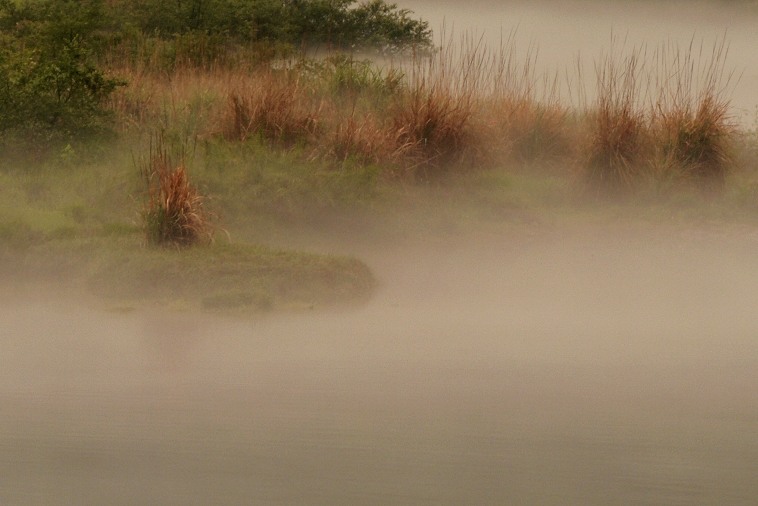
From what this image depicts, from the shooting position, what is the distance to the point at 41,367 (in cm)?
627

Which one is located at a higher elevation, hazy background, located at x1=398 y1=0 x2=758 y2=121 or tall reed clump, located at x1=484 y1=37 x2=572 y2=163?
tall reed clump, located at x1=484 y1=37 x2=572 y2=163

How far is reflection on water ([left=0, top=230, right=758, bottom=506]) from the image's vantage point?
5.01 meters

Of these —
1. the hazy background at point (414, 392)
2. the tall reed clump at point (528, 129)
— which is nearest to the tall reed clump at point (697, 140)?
the tall reed clump at point (528, 129)

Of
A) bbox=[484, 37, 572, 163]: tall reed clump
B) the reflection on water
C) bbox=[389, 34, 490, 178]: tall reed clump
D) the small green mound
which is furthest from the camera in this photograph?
bbox=[484, 37, 572, 163]: tall reed clump

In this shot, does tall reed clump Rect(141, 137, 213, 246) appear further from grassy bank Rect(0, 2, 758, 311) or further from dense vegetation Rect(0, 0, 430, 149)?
dense vegetation Rect(0, 0, 430, 149)

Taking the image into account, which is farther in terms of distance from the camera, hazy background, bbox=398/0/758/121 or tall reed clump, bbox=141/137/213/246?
hazy background, bbox=398/0/758/121

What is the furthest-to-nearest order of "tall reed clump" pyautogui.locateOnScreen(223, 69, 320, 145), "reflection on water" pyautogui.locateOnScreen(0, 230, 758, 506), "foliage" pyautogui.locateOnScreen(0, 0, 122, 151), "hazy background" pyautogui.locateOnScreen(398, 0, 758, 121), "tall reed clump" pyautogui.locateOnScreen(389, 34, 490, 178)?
"hazy background" pyautogui.locateOnScreen(398, 0, 758, 121), "tall reed clump" pyautogui.locateOnScreen(389, 34, 490, 178), "tall reed clump" pyautogui.locateOnScreen(223, 69, 320, 145), "foliage" pyautogui.locateOnScreen(0, 0, 122, 151), "reflection on water" pyautogui.locateOnScreen(0, 230, 758, 506)

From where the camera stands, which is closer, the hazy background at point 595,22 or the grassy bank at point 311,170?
the grassy bank at point 311,170

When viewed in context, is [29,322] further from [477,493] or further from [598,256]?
[598,256]

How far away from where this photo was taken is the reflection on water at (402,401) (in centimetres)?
501

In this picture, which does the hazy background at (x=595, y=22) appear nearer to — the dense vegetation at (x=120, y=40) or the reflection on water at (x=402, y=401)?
the dense vegetation at (x=120, y=40)

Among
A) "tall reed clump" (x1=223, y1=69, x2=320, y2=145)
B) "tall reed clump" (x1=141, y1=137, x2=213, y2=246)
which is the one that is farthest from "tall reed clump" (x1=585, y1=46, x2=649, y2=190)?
"tall reed clump" (x1=141, y1=137, x2=213, y2=246)

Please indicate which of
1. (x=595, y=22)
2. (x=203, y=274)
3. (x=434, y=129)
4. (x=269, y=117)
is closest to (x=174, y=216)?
(x=203, y=274)

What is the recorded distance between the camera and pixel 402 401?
5910 mm
